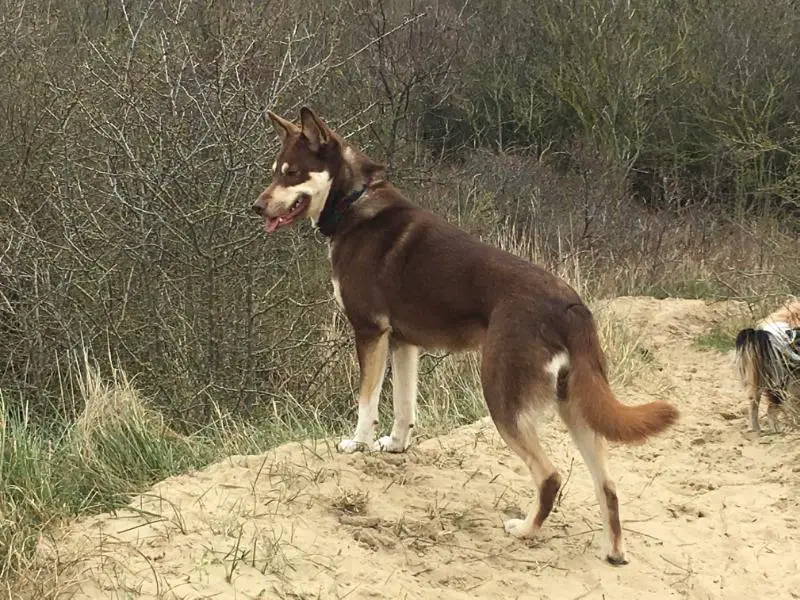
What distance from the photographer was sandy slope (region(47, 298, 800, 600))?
3691 mm

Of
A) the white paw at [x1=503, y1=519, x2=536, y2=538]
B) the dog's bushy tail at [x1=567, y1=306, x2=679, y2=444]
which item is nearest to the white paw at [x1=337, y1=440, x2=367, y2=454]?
the white paw at [x1=503, y1=519, x2=536, y2=538]

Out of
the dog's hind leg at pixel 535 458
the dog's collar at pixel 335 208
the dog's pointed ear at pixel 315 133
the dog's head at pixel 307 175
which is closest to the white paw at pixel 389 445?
the dog's hind leg at pixel 535 458

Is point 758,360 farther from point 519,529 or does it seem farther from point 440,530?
point 440,530

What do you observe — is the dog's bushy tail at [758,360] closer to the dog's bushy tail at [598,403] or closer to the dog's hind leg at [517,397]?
the dog's bushy tail at [598,403]

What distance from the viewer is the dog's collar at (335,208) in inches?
197

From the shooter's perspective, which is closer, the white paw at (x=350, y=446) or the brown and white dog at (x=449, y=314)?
the brown and white dog at (x=449, y=314)

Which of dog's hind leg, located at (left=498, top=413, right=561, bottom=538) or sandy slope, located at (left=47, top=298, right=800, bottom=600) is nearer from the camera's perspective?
sandy slope, located at (left=47, top=298, right=800, bottom=600)

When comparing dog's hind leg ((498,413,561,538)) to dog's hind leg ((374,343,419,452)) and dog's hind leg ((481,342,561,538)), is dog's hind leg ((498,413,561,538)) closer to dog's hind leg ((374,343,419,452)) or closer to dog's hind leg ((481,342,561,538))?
dog's hind leg ((481,342,561,538))

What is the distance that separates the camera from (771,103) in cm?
1628

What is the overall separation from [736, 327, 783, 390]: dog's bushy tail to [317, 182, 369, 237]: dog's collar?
3.19 metres

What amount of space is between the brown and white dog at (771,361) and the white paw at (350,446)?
3.06m

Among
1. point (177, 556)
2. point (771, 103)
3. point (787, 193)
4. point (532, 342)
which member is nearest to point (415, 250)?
point (532, 342)

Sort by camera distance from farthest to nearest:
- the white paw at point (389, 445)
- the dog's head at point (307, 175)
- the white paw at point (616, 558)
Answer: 1. the white paw at point (389, 445)
2. the dog's head at point (307, 175)
3. the white paw at point (616, 558)

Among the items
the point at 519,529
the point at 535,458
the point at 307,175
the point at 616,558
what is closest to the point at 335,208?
the point at 307,175
